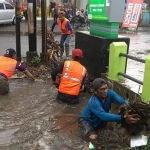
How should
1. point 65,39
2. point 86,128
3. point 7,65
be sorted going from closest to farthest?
point 86,128 < point 7,65 < point 65,39

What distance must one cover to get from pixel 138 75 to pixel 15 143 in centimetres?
380

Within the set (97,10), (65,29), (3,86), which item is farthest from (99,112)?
(65,29)

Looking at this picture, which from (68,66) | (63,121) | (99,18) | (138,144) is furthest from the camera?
(99,18)

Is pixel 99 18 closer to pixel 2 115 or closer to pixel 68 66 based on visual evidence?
pixel 68 66

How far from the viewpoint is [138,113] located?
11.9ft

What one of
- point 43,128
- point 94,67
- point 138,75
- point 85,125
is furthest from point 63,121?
point 138,75

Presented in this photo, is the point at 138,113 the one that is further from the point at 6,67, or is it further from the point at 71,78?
the point at 6,67

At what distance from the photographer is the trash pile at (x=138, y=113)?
3.62 meters

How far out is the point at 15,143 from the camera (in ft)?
13.1

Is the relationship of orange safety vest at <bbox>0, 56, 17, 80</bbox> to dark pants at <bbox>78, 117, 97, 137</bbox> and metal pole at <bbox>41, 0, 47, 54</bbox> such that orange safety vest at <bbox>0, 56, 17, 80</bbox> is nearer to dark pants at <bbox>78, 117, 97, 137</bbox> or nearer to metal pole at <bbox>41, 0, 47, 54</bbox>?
metal pole at <bbox>41, 0, 47, 54</bbox>

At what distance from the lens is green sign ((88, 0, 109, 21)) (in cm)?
641

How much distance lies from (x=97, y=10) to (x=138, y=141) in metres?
4.02

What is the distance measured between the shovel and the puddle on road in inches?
14.6

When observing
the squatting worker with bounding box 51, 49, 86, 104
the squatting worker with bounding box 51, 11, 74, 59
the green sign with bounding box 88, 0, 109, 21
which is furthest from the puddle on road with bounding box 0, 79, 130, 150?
the squatting worker with bounding box 51, 11, 74, 59
